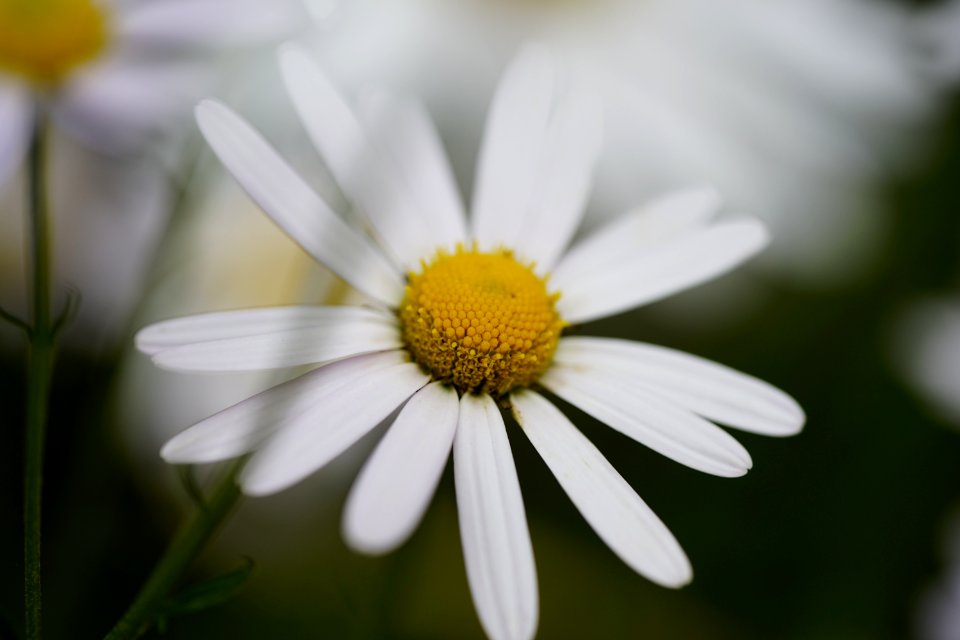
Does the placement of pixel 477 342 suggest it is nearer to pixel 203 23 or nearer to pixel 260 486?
pixel 260 486

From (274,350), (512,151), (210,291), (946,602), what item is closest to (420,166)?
(512,151)

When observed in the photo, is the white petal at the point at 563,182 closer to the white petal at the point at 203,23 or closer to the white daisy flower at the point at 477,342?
the white daisy flower at the point at 477,342

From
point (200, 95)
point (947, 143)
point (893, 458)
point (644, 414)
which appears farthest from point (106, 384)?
point (947, 143)

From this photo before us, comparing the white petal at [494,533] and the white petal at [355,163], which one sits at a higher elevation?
the white petal at [355,163]

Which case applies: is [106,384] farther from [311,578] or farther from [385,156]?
[311,578]

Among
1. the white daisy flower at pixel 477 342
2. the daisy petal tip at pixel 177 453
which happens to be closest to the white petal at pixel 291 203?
the white daisy flower at pixel 477 342

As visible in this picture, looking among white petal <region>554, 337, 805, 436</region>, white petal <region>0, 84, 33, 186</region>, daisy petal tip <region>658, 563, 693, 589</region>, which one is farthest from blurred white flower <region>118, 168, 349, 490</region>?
daisy petal tip <region>658, 563, 693, 589</region>
